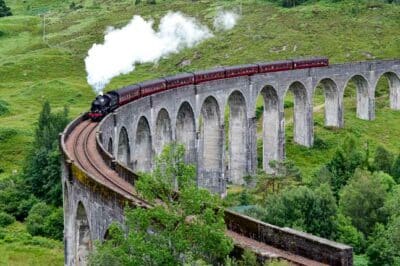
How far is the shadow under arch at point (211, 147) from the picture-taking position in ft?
199

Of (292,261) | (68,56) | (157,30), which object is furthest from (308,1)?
(292,261)

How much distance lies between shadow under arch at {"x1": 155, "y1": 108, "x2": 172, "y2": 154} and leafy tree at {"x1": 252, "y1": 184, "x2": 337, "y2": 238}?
18918 mm

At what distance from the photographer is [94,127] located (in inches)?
1797

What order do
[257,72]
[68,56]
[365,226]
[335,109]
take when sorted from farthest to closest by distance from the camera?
[68,56]
[335,109]
[257,72]
[365,226]

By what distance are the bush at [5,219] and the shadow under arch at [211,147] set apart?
1580 centimetres

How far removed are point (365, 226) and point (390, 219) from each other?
186 centimetres

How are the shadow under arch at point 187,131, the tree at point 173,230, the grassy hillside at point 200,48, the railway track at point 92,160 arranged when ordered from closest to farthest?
the tree at point 173,230, the railway track at point 92,160, the shadow under arch at point 187,131, the grassy hillside at point 200,48

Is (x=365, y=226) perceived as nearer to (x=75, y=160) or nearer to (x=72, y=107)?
(x=75, y=160)

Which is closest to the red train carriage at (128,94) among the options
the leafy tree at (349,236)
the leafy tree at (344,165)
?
the leafy tree at (344,165)

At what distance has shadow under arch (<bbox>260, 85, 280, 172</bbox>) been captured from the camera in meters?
67.3

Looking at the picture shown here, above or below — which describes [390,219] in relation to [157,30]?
below

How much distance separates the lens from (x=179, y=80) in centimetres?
5816

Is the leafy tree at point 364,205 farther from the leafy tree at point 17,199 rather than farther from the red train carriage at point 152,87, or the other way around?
the leafy tree at point 17,199

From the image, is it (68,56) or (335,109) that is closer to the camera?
(335,109)
